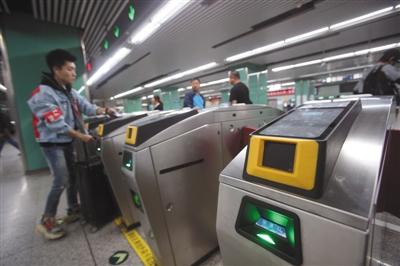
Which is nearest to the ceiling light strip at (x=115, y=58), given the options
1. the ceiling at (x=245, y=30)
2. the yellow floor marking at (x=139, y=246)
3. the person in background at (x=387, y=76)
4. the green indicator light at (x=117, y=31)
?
the green indicator light at (x=117, y=31)

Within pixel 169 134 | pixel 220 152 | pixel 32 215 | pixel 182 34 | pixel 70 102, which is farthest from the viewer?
pixel 182 34

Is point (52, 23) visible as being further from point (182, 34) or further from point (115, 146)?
point (115, 146)

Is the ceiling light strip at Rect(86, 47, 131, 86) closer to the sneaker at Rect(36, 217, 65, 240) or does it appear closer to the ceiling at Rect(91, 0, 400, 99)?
the ceiling at Rect(91, 0, 400, 99)

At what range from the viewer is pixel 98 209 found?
1.92 meters

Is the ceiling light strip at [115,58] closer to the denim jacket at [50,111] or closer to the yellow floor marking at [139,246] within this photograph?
the denim jacket at [50,111]

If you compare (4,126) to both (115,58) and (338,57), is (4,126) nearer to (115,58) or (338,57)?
(115,58)

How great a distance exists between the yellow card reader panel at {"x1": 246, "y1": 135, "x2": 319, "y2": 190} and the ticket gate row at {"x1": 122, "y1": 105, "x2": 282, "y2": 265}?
0.63 metres

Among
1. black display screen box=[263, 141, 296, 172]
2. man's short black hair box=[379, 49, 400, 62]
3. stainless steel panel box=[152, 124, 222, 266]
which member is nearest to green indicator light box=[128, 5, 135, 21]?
stainless steel panel box=[152, 124, 222, 266]

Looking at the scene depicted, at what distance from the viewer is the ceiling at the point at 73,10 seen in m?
3.64

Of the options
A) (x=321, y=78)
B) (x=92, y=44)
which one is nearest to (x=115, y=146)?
(x=92, y=44)

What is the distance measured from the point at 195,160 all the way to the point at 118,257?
994mm

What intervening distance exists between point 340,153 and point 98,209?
2.04 meters

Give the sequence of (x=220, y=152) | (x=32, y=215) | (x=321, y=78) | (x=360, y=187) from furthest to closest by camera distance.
→ (x=321, y=78), (x=32, y=215), (x=220, y=152), (x=360, y=187)

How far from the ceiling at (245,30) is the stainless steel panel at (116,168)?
3.02 meters
